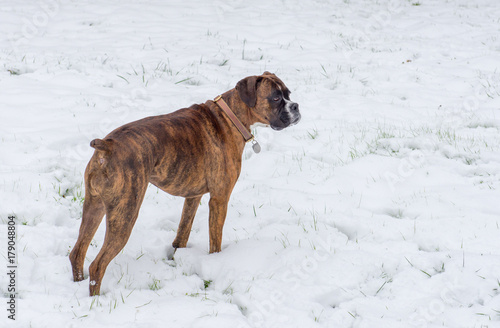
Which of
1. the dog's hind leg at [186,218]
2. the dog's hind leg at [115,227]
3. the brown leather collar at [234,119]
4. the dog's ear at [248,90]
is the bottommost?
the dog's hind leg at [186,218]

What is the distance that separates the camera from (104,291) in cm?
372

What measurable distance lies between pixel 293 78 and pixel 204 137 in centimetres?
479

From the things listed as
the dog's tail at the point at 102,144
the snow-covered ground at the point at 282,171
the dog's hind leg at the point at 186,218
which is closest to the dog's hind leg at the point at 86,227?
the snow-covered ground at the point at 282,171

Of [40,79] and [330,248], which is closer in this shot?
[330,248]

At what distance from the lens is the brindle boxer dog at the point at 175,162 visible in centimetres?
344

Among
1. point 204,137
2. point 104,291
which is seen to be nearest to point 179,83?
point 204,137

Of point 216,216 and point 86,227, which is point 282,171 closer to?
point 216,216

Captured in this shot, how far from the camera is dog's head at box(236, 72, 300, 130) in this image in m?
4.23

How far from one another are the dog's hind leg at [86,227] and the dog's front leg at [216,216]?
0.93 meters

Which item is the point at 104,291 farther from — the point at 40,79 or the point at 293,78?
the point at 293,78

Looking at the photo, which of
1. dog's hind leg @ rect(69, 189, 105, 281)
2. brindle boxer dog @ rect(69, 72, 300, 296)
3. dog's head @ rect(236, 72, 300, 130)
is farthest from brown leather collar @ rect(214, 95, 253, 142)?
dog's hind leg @ rect(69, 189, 105, 281)

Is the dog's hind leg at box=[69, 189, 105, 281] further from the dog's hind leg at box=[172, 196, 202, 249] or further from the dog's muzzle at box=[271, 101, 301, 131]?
the dog's muzzle at box=[271, 101, 301, 131]

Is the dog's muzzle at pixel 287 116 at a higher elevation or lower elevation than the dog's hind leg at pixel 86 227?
higher

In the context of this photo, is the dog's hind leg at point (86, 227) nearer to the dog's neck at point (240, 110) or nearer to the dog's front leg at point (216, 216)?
the dog's front leg at point (216, 216)
